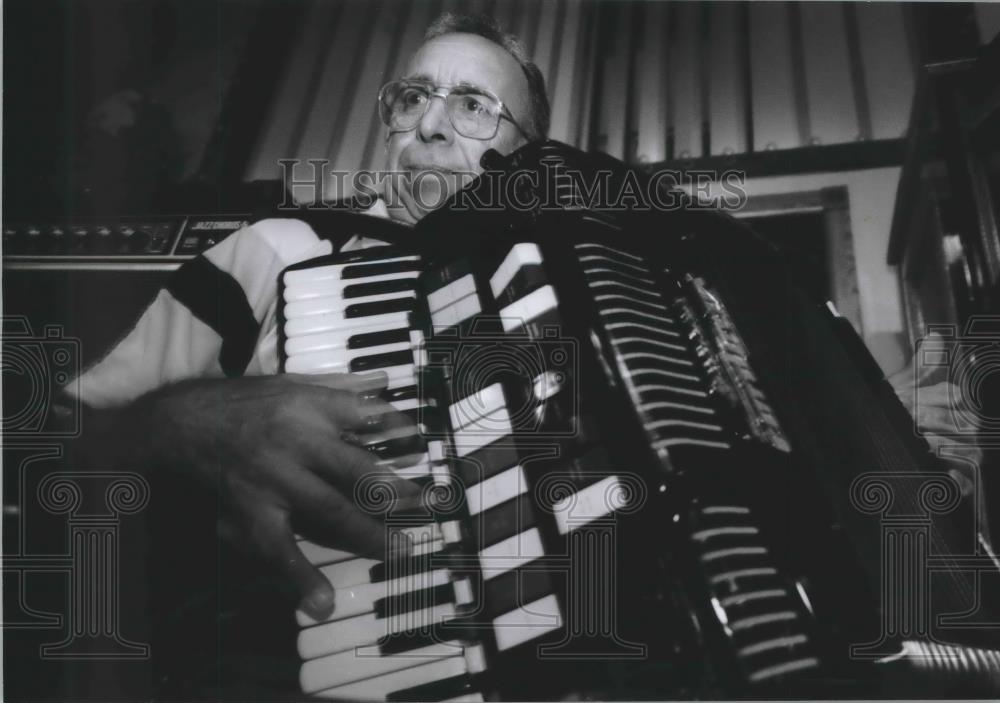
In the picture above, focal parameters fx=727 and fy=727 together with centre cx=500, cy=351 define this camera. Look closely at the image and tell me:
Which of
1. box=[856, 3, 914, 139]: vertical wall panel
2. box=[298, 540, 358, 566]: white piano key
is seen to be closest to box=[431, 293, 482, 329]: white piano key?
box=[298, 540, 358, 566]: white piano key

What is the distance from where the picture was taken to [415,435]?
1.26 m

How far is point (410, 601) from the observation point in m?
1.23

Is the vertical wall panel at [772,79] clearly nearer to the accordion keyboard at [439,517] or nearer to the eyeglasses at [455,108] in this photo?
the eyeglasses at [455,108]

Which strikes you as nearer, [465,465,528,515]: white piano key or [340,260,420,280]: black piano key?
[465,465,528,515]: white piano key

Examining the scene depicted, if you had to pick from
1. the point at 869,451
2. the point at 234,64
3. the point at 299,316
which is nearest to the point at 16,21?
the point at 234,64

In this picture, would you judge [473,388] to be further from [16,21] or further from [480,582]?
[16,21]

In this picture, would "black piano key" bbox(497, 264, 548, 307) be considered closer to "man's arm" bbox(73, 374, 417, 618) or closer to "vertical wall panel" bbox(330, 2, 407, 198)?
"man's arm" bbox(73, 374, 417, 618)

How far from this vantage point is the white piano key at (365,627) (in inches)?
48.1

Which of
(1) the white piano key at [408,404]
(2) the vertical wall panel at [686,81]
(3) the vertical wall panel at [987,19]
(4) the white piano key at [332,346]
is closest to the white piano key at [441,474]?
(1) the white piano key at [408,404]

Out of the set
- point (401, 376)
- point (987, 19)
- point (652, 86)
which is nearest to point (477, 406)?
point (401, 376)

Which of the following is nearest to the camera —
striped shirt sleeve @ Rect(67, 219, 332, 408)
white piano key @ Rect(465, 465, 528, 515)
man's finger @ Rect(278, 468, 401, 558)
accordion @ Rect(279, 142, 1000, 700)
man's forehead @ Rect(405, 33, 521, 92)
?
accordion @ Rect(279, 142, 1000, 700)

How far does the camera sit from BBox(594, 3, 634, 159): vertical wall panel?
5.33ft

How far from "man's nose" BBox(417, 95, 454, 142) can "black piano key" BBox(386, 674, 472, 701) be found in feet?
3.41

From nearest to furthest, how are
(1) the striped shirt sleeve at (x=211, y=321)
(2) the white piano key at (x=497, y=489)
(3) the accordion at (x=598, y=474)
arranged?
(3) the accordion at (x=598, y=474)
(2) the white piano key at (x=497, y=489)
(1) the striped shirt sleeve at (x=211, y=321)
